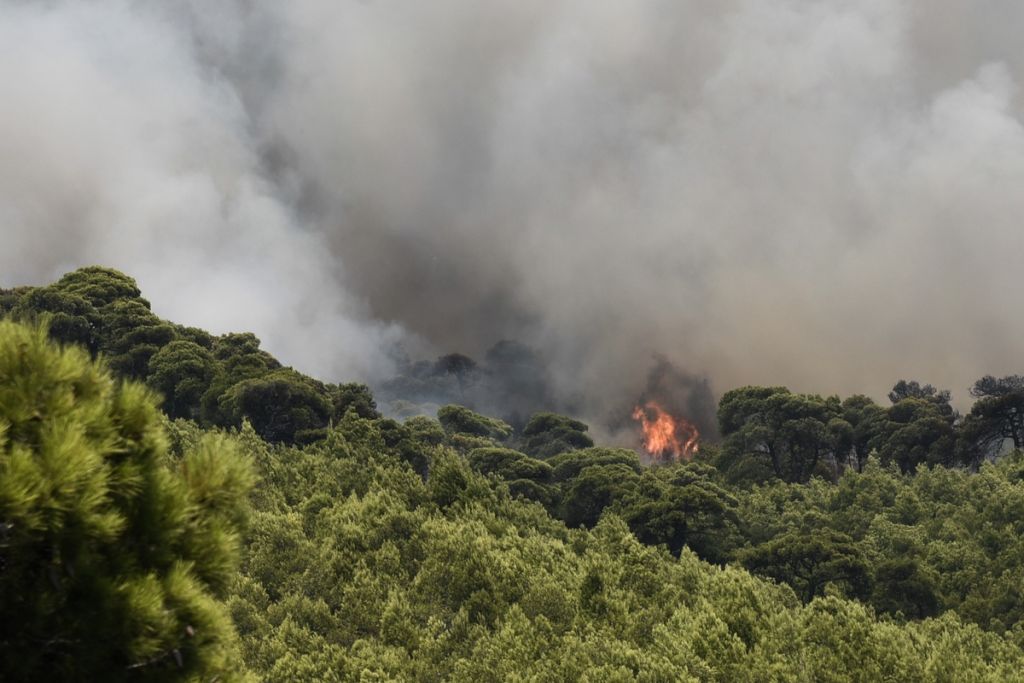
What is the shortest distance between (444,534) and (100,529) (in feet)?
131

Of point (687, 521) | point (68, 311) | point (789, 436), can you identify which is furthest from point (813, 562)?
point (68, 311)

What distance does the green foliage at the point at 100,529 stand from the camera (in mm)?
8766

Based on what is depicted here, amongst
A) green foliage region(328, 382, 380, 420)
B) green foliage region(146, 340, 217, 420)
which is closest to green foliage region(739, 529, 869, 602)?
green foliage region(328, 382, 380, 420)

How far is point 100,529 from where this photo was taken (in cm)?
905

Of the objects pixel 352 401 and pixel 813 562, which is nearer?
pixel 813 562

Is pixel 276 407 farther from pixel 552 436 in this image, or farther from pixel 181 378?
pixel 552 436

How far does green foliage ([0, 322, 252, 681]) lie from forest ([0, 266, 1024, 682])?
3cm

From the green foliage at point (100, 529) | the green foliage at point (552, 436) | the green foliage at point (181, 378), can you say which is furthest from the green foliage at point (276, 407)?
the green foliage at point (100, 529)

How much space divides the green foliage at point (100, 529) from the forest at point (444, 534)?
3 cm

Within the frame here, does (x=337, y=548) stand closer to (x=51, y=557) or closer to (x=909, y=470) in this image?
(x=51, y=557)

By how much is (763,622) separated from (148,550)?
35.0 metres

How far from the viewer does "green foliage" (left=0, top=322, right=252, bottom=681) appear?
8766 millimetres

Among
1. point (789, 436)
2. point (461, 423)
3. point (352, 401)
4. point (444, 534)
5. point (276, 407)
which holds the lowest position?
point (444, 534)

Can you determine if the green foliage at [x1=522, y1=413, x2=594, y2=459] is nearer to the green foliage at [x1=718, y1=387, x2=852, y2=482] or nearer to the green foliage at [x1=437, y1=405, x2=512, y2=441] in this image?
the green foliage at [x1=437, y1=405, x2=512, y2=441]
